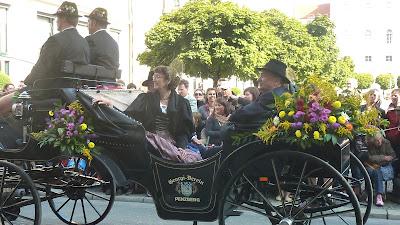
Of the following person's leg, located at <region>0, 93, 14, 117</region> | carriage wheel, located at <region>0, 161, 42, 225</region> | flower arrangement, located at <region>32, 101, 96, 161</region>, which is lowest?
carriage wheel, located at <region>0, 161, 42, 225</region>

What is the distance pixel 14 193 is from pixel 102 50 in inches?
71.7

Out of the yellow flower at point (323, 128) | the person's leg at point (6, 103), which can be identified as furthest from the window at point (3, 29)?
the yellow flower at point (323, 128)

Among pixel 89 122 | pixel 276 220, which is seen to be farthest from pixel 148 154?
pixel 276 220

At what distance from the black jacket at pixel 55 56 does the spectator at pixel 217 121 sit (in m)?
3.20

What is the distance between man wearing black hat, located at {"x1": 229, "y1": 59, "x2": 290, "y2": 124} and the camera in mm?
5133

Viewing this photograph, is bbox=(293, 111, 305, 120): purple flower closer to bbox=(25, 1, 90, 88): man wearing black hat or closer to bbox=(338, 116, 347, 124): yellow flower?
bbox=(338, 116, 347, 124): yellow flower

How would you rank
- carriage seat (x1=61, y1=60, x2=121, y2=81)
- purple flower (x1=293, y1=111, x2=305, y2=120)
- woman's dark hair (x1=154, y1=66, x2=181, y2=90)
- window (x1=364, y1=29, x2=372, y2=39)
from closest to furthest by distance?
purple flower (x1=293, y1=111, x2=305, y2=120)
carriage seat (x1=61, y1=60, x2=121, y2=81)
woman's dark hair (x1=154, y1=66, x2=181, y2=90)
window (x1=364, y1=29, x2=372, y2=39)

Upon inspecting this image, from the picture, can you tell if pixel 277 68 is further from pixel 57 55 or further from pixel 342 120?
pixel 57 55

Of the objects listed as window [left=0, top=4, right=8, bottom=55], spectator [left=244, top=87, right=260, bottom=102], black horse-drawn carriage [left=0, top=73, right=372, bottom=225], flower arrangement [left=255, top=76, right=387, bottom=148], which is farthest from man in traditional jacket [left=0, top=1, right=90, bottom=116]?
window [left=0, top=4, right=8, bottom=55]

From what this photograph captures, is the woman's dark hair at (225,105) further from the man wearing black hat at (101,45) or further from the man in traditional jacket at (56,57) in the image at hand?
the man in traditional jacket at (56,57)

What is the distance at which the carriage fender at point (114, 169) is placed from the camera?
562cm

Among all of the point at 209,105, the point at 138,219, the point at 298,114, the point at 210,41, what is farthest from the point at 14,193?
the point at 210,41

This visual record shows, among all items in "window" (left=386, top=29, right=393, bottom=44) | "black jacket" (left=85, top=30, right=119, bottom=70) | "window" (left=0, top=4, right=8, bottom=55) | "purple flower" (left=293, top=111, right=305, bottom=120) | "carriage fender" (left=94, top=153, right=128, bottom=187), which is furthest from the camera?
"window" (left=386, top=29, right=393, bottom=44)

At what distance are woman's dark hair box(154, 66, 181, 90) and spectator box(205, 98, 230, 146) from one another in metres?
2.39
